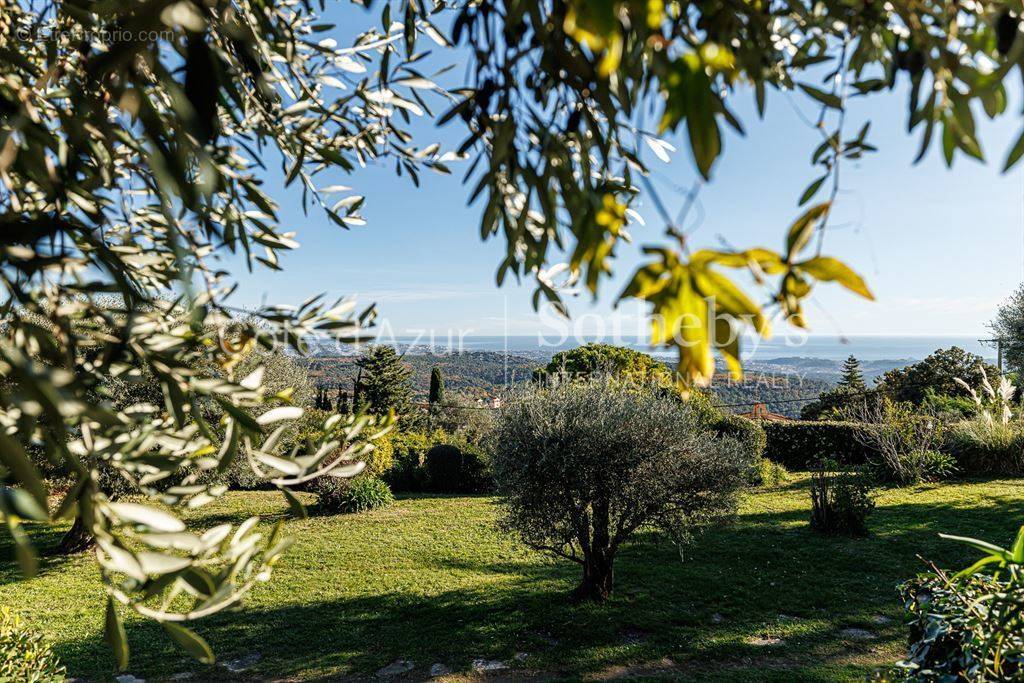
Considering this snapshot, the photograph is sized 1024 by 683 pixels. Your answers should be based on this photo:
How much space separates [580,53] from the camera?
3.39 ft

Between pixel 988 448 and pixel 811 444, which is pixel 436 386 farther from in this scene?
pixel 988 448

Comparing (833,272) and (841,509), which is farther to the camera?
(841,509)

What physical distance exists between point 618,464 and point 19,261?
6077 mm

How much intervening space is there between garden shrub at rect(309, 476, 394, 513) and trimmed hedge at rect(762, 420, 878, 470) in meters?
10.7

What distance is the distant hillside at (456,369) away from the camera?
31594 mm

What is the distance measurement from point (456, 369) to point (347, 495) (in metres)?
29.7

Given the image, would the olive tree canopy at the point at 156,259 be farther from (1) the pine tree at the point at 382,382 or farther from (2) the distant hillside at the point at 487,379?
(1) the pine tree at the point at 382,382

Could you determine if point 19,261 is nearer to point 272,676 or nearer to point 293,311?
point 293,311

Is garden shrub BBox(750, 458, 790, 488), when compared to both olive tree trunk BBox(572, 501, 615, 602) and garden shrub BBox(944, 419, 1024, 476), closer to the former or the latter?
garden shrub BBox(944, 419, 1024, 476)

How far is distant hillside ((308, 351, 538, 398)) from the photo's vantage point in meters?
31.6

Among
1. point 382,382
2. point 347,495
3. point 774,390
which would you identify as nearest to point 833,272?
point 347,495

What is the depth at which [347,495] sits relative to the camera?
504 inches

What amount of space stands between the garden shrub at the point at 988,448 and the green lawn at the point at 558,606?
6.04 feet

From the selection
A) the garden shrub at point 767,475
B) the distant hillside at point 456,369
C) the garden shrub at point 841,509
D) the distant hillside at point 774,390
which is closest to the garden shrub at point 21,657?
the garden shrub at point 841,509
